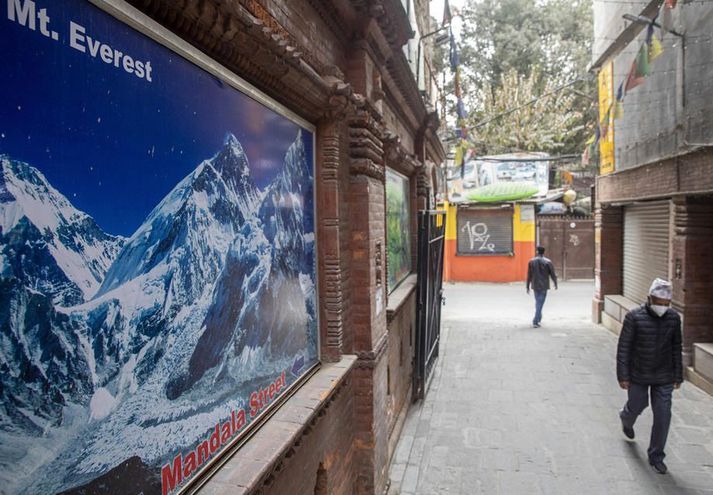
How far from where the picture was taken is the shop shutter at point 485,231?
18.8 metres

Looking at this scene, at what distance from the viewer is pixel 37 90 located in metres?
1.36

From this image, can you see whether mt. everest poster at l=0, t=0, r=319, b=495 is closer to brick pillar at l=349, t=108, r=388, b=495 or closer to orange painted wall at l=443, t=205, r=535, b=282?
brick pillar at l=349, t=108, r=388, b=495

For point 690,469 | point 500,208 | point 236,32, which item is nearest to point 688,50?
point 690,469

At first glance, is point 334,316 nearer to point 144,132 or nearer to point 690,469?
point 144,132

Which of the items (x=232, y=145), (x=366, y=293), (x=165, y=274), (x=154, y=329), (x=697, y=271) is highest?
(x=232, y=145)

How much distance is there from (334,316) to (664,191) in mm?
7042

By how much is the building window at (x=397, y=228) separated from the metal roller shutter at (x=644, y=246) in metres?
4.40

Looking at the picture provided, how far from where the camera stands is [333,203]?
3711 mm

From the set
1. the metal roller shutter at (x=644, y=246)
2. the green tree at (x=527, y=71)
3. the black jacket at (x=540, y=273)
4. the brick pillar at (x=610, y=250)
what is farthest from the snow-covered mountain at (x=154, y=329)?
the green tree at (x=527, y=71)

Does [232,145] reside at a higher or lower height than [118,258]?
higher

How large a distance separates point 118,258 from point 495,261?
18168 millimetres

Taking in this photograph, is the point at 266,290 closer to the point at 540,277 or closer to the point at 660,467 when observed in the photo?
the point at 660,467

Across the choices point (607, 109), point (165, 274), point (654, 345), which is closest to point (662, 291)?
point (654, 345)

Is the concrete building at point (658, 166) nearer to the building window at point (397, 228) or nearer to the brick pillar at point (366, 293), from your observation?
the building window at point (397, 228)
